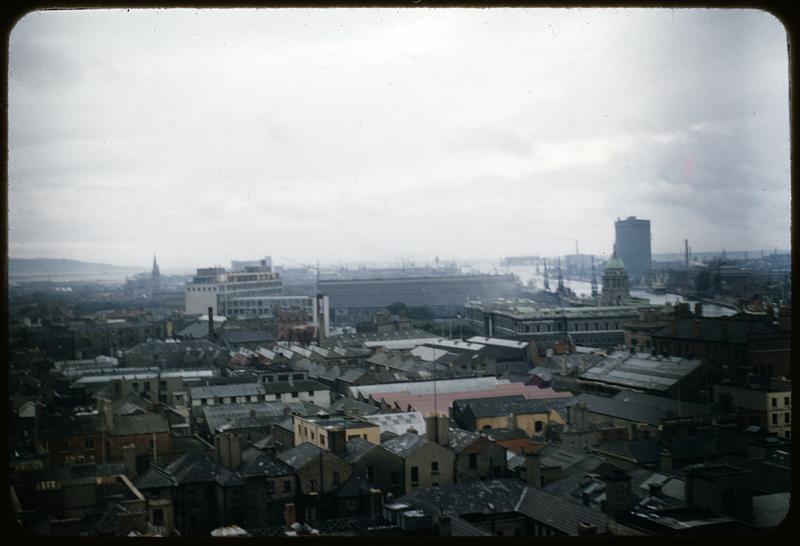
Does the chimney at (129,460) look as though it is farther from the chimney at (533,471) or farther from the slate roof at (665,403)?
the slate roof at (665,403)

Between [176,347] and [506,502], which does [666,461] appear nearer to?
[506,502]

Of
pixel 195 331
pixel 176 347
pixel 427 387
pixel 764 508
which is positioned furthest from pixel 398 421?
pixel 195 331

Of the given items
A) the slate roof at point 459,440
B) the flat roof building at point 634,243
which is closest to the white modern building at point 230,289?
the flat roof building at point 634,243

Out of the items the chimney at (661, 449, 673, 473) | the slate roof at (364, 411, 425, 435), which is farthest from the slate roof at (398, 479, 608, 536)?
the slate roof at (364, 411, 425, 435)

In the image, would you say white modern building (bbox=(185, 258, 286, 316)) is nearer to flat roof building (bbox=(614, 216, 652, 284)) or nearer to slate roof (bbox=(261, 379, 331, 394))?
slate roof (bbox=(261, 379, 331, 394))

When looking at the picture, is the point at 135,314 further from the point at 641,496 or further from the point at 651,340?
the point at 641,496

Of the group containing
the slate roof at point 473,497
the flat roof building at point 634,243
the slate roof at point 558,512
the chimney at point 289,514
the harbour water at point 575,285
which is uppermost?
the flat roof building at point 634,243

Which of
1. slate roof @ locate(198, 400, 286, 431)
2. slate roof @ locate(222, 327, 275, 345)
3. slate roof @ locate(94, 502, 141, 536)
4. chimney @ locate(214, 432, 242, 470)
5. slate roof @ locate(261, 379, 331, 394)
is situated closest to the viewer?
slate roof @ locate(94, 502, 141, 536)

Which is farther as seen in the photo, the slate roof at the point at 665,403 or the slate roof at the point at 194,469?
the slate roof at the point at 665,403
